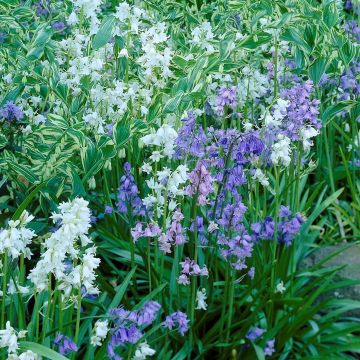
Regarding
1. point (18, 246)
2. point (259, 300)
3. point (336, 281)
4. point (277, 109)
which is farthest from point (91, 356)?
point (336, 281)

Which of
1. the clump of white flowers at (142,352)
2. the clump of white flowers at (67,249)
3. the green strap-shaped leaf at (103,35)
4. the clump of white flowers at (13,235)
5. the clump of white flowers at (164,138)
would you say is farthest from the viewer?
the green strap-shaped leaf at (103,35)

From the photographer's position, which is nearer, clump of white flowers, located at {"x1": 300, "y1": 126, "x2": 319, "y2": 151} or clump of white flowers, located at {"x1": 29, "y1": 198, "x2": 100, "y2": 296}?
clump of white flowers, located at {"x1": 29, "y1": 198, "x2": 100, "y2": 296}

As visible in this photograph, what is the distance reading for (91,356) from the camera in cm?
289

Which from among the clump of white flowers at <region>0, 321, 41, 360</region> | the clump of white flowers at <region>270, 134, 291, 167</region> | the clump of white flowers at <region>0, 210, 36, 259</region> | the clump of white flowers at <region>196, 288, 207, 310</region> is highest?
the clump of white flowers at <region>0, 210, 36, 259</region>

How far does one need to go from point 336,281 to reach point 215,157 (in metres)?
1.04

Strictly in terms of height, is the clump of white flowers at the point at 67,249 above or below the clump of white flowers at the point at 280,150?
above

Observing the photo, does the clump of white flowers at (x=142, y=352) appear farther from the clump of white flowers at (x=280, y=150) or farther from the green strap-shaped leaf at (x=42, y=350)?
the clump of white flowers at (x=280, y=150)

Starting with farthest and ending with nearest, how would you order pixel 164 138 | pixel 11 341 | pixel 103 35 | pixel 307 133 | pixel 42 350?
pixel 103 35
pixel 307 133
pixel 164 138
pixel 42 350
pixel 11 341

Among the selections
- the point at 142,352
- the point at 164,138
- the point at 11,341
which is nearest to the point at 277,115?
the point at 164,138

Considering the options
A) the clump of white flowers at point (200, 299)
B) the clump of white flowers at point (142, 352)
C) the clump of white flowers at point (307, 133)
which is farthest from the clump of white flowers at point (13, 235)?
the clump of white flowers at point (307, 133)

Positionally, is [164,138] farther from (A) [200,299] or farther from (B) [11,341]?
(B) [11,341]

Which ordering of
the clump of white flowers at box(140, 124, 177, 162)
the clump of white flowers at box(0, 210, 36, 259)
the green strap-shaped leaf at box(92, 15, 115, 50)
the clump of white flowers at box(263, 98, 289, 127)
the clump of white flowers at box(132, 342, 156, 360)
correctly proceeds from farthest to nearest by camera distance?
the green strap-shaped leaf at box(92, 15, 115, 50), the clump of white flowers at box(263, 98, 289, 127), the clump of white flowers at box(140, 124, 177, 162), the clump of white flowers at box(132, 342, 156, 360), the clump of white flowers at box(0, 210, 36, 259)

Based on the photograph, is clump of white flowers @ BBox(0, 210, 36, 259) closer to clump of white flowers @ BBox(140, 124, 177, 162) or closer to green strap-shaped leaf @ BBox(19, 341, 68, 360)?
green strap-shaped leaf @ BBox(19, 341, 68, 360)

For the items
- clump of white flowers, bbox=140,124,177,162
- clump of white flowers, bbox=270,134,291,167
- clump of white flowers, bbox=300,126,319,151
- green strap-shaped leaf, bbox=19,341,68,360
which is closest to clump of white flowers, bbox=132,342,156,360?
green strap-shaped leaf, bbox=19,341,68,360
